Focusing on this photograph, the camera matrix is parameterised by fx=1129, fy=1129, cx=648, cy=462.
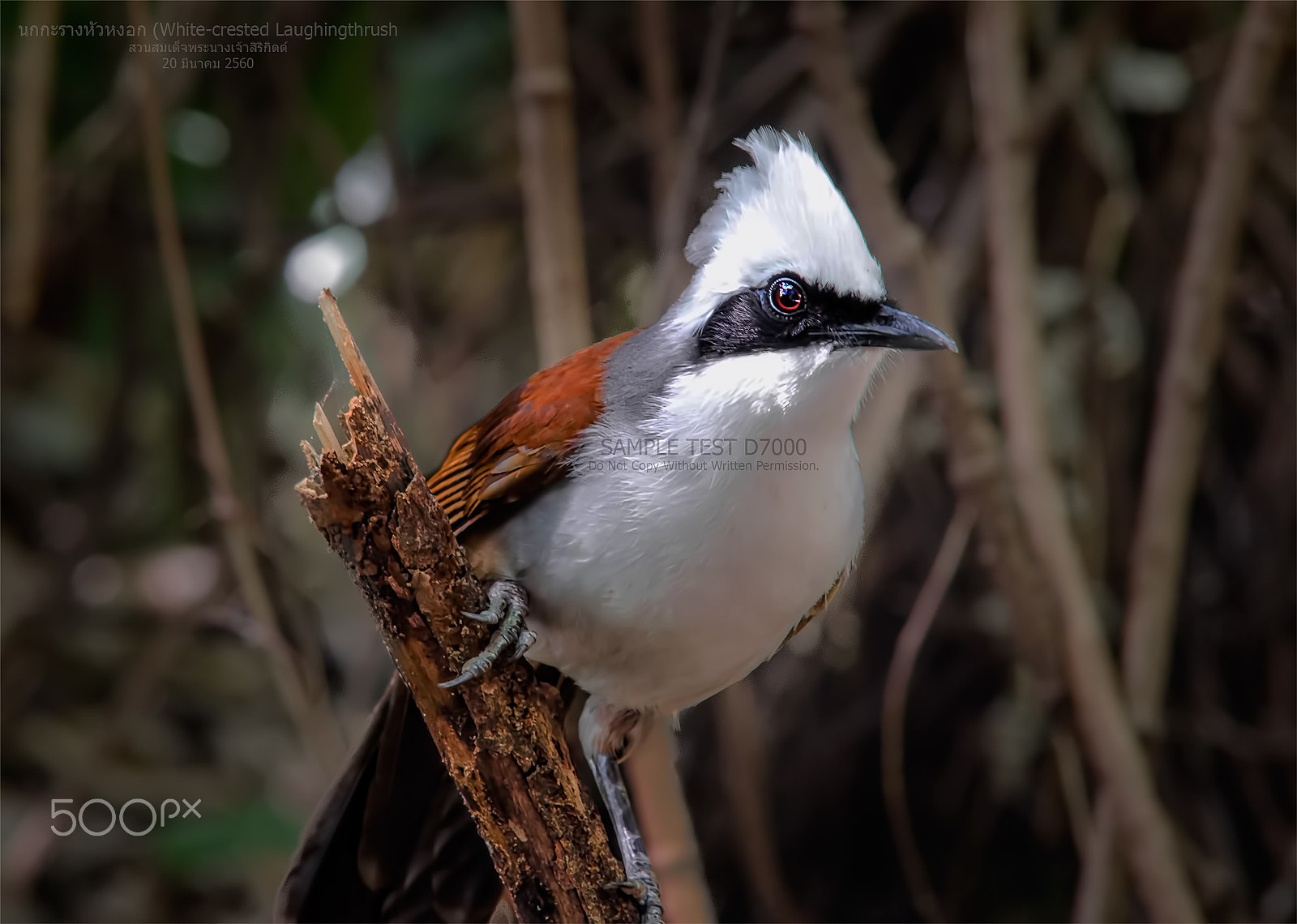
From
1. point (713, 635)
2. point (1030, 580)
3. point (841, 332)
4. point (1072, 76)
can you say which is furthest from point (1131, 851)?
point (1072, 76)

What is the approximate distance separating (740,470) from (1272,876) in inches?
98.6

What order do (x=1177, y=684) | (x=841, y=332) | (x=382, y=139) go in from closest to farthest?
(x=841, y=332) < (x=382, y=139) < (x=1177, y=684)

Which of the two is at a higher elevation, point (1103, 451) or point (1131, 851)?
point (1103, 451)

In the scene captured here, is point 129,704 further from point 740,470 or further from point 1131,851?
point 1131,851

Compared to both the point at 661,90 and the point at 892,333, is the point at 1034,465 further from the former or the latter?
the point at 661,90

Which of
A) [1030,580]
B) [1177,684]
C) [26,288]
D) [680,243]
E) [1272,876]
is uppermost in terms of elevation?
[26,288]

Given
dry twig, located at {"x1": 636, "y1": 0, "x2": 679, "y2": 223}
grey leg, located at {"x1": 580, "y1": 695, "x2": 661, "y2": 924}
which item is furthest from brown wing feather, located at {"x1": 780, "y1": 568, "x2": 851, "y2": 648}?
dry twig, located at {"x1": 636, "y1": 0, "x2": 679, "y2": 223}

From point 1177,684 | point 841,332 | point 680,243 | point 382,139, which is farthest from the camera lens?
point 1177,684

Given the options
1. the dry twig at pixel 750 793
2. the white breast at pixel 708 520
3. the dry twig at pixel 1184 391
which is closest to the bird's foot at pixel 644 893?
the white breast at pixel 708 520

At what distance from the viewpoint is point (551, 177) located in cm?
243

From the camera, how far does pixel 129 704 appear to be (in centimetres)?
321

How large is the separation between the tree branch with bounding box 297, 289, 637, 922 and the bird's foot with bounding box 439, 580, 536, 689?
0.02 metres

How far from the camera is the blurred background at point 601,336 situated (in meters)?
3.23

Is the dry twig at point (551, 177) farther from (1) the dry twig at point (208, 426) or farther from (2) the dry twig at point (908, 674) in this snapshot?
(2) the dry twig at point (908, 674)
